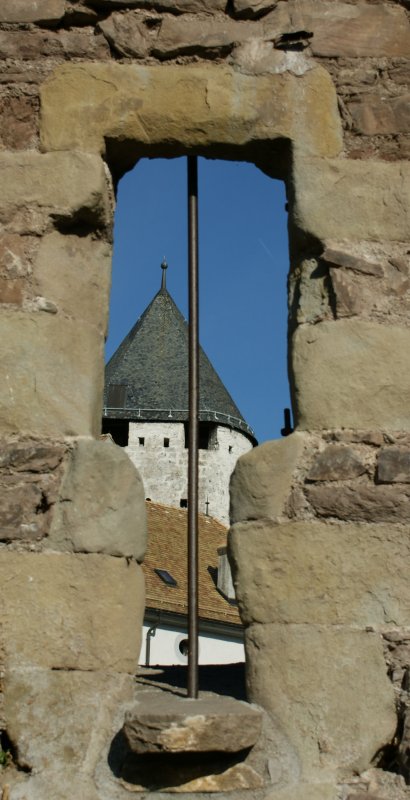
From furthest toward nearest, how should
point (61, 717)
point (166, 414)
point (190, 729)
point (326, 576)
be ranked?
1. point (166, 414)
2. point (326, 576)
3. point (61, 717)
4. point (190, 729)

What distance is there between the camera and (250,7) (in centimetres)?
310

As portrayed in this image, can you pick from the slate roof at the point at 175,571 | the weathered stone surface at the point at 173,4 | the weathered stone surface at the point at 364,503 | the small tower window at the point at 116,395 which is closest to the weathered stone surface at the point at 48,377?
the weathered stone surface at the point at 364,503

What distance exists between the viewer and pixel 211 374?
135 feet

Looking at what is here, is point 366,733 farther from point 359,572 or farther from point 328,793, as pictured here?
point 359,572

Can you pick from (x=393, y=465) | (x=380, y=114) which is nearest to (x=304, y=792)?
(x=393, y=465)

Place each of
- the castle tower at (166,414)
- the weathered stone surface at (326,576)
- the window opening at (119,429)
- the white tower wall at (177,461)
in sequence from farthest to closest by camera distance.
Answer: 1. the window opening at (119,429)
2. the castle tower at (166,414)
3. the white tower wall at (177,461)
4. the weathered stone surface at (326,576)

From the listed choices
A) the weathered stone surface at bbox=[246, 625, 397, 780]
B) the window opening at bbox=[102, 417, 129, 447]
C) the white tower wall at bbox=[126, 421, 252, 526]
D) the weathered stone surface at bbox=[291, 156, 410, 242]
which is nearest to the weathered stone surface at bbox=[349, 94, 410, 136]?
the weathered stone surface at bbox=[291, 156, 410, 242]

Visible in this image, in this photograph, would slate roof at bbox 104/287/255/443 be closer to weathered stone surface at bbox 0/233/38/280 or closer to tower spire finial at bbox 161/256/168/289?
tower spire finial at bbox 161/256/168/289

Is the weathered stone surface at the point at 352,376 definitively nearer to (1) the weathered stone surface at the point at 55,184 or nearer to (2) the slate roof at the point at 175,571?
(1) the weathered stone surface at the point at 55,184

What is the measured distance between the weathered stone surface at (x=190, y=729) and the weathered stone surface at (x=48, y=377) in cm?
80

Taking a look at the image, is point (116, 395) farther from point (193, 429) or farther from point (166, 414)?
point (193, 429)

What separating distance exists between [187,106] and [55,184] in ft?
1.61

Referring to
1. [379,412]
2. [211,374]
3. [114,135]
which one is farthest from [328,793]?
[211,374]

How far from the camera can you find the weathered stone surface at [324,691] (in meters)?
2.43
